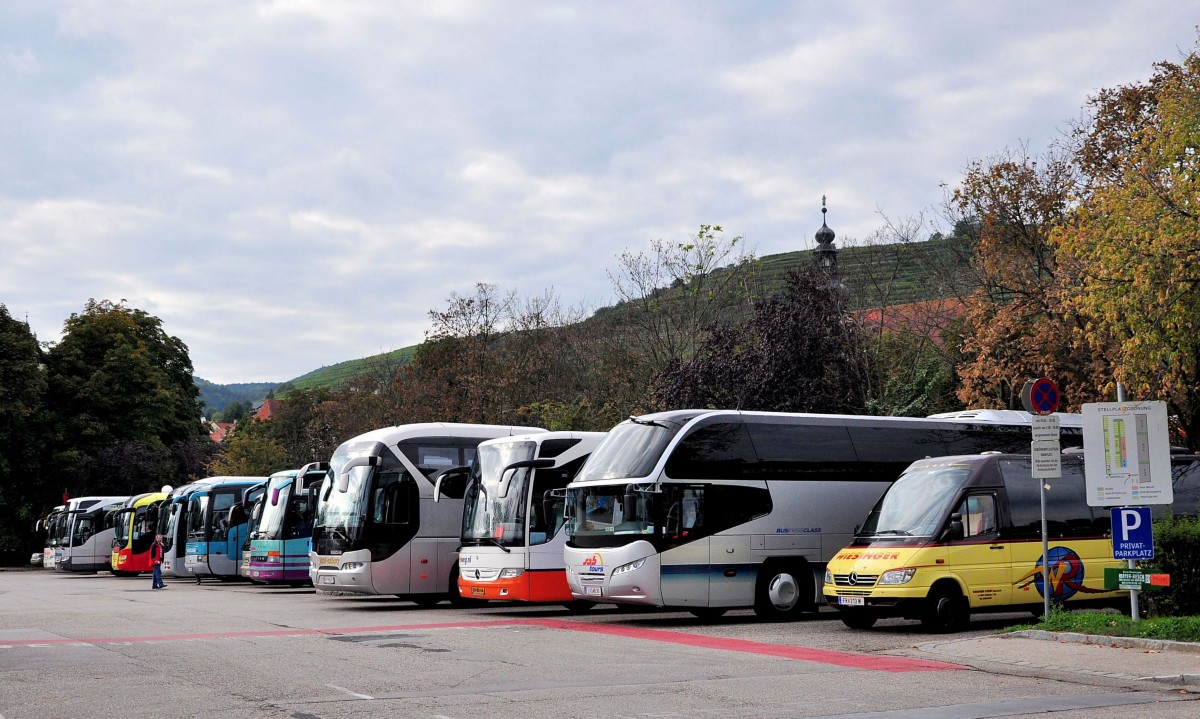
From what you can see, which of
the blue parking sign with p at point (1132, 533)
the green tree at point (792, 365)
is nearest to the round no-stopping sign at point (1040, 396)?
the blue parking sign with p at point (1132, 533)

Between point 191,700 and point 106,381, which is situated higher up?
point 106,381

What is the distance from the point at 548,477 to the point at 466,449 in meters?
3.88

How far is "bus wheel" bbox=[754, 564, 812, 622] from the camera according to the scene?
2017cm

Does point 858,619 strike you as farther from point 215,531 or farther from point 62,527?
point 62,527

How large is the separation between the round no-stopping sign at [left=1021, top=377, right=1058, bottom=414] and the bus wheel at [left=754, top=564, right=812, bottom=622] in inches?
221

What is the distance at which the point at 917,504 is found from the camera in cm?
1822

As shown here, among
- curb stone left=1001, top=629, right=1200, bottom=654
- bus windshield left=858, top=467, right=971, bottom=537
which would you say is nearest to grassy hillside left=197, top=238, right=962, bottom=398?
bus windshield left=858, top=467, right=971, bottom=537

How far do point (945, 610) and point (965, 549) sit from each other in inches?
36.2

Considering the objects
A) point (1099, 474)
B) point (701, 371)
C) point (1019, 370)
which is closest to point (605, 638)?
point (1099, 474)

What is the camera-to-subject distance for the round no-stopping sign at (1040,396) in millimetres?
16156

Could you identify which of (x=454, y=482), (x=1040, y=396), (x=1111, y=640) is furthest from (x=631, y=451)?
(x=1111, y=640)

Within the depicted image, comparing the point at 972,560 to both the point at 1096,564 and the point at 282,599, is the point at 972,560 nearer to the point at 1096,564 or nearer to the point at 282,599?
the point at 1096,564

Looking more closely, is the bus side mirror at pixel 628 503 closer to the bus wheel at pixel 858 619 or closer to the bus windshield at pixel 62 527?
the bus wheel at pixel 858 619

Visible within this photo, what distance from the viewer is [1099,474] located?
621 inches
